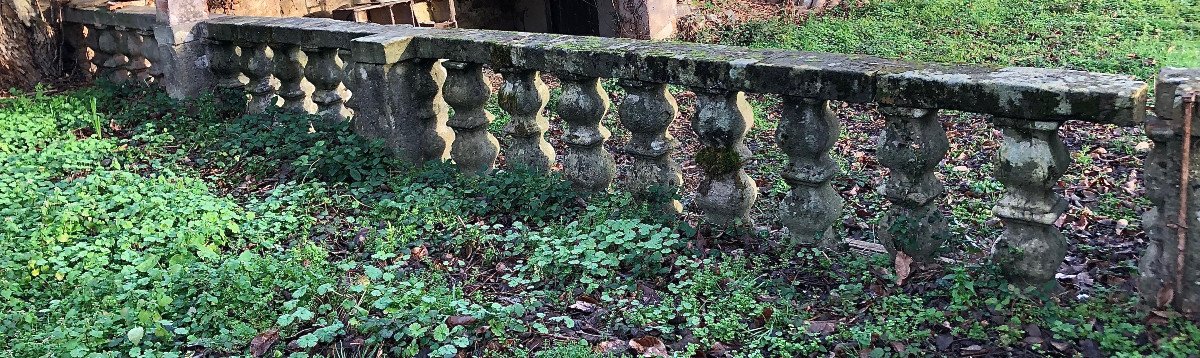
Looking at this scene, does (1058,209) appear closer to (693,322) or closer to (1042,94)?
(1042,94)

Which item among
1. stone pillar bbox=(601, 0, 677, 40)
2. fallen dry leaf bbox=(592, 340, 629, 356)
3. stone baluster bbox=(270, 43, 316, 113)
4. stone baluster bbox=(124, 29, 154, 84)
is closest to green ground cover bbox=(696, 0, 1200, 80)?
stone pillar bbox=(601, 0, 677, 40)

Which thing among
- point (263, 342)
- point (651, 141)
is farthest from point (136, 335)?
point (651, 141)

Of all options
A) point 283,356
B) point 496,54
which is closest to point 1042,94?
point 496,54

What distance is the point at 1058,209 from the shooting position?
3.39 metres

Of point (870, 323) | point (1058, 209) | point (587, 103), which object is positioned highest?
point (587, 103)

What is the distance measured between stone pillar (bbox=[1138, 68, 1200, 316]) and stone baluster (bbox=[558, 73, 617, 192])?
89.3 inches

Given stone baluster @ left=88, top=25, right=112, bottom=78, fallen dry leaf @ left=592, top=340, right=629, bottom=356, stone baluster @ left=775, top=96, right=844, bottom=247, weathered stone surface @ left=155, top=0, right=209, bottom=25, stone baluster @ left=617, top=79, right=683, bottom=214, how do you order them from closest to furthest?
fallen dry leaf @ left=592, top=340, right=629, bottom=356, stone baluster @ left=775, top=96, right=844, bottom=247, stone baluster @ left=617, top=79, right=683, bottom=214, weathered stone surface @ left=155, top=0, right=209, bottom=25, stone baluster @ left=88, top=25, right=112, bottom=78

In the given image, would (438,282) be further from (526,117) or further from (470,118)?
(470,118)

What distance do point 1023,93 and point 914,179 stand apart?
0.57 meters

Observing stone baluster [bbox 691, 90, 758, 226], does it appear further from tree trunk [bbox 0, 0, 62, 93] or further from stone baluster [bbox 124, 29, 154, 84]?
tree trunk [bbox 0, 0, 62, 93]

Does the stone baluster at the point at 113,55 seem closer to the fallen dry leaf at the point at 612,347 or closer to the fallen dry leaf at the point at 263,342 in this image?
the fallen dry leaf at the point at 263,342

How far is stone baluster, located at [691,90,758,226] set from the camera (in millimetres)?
4059

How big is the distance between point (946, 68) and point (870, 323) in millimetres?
970

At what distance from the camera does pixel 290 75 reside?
A: 20.2 ft
